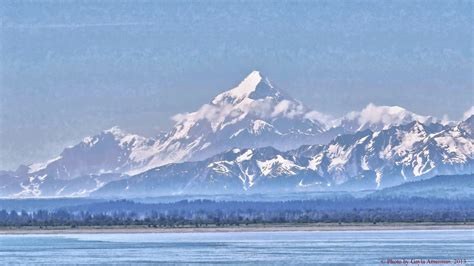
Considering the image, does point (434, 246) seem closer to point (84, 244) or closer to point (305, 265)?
point (305, 265)

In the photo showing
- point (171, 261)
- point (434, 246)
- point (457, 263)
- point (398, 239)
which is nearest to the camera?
point (457, 263)

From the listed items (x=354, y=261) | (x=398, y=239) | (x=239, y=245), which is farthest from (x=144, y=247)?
(x=354, y=261)

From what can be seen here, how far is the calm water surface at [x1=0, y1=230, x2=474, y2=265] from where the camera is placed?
5251 inches

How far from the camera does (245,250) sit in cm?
15088

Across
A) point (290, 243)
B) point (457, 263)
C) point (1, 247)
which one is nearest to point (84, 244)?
point (1, 247)

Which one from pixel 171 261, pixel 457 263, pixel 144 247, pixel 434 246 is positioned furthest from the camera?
pixel 144 247

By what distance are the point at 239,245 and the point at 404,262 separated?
139 ft

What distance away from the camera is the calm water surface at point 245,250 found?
Answer: 13338cm

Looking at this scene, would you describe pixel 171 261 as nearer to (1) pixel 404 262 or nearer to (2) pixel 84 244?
(1) pixel 404 262

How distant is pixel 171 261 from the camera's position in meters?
132

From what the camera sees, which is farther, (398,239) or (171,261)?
(398,239)

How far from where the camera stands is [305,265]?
408 ft

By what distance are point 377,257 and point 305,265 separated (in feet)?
36.9

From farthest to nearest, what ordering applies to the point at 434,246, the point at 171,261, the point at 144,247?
the point at 144,247 → the point at 434,246 → the point at 171,261
